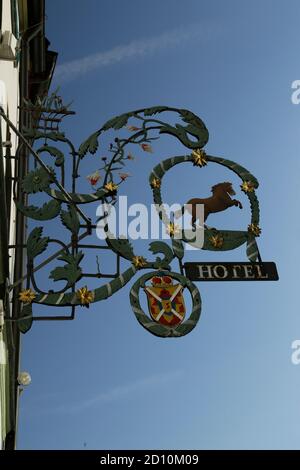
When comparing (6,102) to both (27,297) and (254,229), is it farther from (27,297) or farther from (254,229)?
(254,229)

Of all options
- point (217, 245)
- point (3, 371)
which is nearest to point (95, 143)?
point (217, 245)

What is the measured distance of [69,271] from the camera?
19.1 feet

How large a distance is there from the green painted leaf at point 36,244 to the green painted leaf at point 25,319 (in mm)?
481

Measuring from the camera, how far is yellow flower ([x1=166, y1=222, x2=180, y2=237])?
20.5ft

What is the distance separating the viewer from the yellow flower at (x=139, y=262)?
5.98m

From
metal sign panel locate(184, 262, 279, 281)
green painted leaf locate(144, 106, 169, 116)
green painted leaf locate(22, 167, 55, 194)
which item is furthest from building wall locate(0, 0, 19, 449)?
metal sign panel locate(184, 262, 279, 281)

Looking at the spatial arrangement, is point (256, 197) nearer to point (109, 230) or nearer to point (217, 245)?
point (217, 245)

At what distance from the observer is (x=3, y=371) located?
7008mm

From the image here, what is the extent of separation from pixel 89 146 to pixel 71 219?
0.90 metres

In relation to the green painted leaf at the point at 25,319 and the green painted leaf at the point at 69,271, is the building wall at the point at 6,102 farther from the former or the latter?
the green painted leaf at the point at 69,271

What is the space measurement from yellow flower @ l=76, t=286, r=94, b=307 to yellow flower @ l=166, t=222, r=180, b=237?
0.98 meters

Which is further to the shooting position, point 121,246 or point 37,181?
point 37,181

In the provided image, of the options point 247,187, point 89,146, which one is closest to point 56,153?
point 89,146
